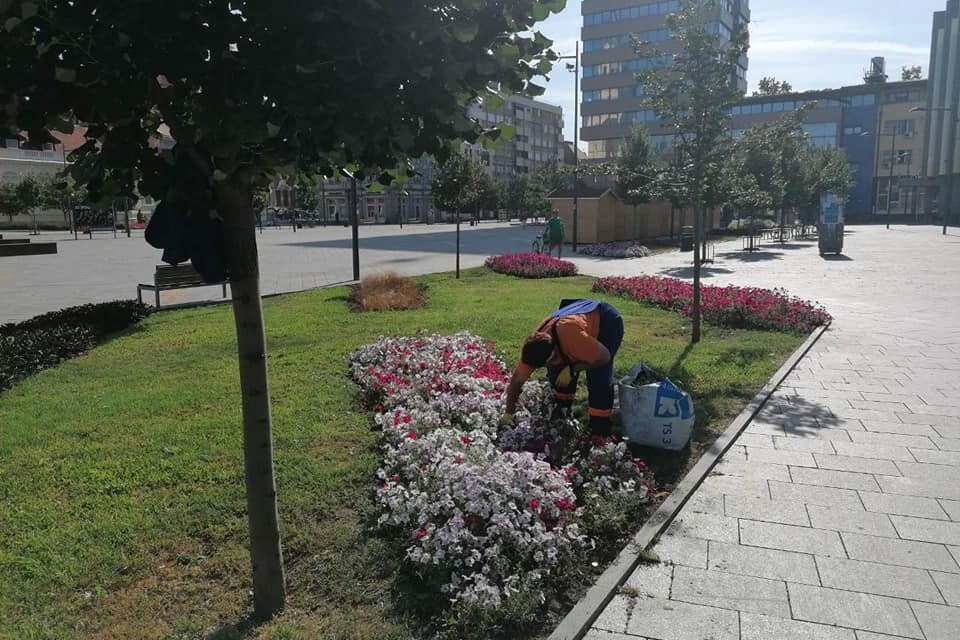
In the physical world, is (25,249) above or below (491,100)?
below

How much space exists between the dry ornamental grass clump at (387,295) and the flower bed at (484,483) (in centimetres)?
576

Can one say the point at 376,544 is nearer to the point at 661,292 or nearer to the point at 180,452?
the point at 180,452

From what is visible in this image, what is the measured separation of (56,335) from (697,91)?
9.40 metres

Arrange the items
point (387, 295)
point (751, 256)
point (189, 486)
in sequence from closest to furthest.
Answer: point (189, 486), point (387, 295), point (751, 256)

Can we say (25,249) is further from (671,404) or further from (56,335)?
(671,404)

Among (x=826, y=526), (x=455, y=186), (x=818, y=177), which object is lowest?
(x=826, y=526)

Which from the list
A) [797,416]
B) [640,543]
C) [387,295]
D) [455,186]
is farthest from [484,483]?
[455,186]

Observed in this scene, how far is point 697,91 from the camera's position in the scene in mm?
9703

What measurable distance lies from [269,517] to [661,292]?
1178 centimetres

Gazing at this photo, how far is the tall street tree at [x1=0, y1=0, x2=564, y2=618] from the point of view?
2.37 meters

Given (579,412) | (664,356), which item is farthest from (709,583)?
(664,356)

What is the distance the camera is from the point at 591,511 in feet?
14.5

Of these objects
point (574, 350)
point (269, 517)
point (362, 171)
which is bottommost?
point (269, 517)

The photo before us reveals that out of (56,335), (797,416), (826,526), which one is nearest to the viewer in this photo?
(826,526)
